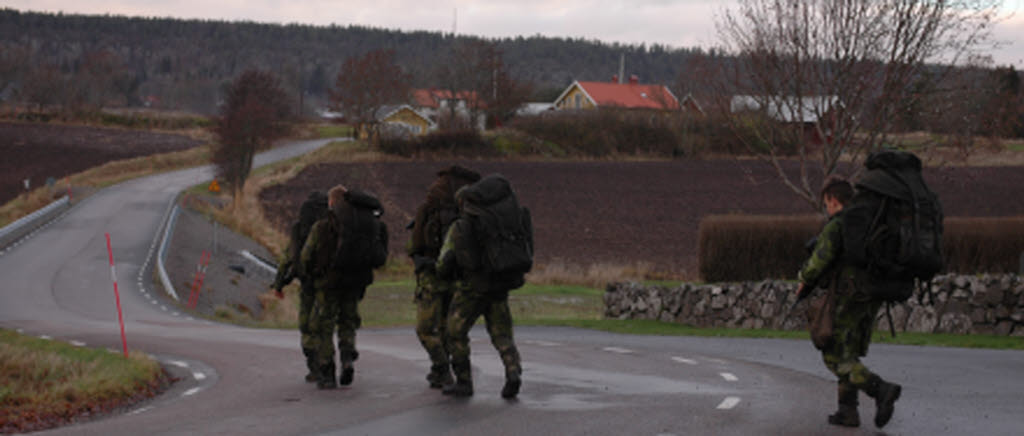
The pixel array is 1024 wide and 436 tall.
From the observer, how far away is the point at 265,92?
72125 millimetres

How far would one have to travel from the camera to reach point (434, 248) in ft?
35.1

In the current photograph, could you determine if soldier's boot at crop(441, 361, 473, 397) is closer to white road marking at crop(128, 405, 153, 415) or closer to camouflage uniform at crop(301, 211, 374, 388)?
camouflage uniform at crop(301, 211, 374, 388)

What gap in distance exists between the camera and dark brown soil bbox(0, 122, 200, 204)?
77.9m

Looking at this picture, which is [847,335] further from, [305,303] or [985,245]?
[985,245]

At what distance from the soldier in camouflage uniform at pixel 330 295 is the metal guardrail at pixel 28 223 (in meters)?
34.6

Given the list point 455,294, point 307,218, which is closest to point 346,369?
point 307,218

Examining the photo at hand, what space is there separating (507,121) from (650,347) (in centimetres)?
8171

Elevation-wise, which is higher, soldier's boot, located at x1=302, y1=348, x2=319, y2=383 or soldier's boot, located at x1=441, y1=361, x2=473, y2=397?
soldier's boot, located at x1=441, y1=361, x2=473, y2=397

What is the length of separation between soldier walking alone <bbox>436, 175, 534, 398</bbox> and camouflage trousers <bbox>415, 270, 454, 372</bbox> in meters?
0.49

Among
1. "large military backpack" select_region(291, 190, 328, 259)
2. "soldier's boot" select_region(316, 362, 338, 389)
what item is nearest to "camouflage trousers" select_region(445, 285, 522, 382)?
"soldier's boot" select_region(316, 362, 338, 389)

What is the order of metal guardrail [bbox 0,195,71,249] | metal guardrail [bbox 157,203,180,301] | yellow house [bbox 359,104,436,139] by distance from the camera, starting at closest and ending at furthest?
metal guardrail [bbox 157,203,180,301], metal guardrail [bbox 0,195,71,249], yellow house [bbox 359,104,436,139]

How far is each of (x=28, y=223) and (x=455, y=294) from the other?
42.0m

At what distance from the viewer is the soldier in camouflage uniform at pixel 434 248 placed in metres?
10.7

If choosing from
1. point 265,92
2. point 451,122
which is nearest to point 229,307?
point 265,92
